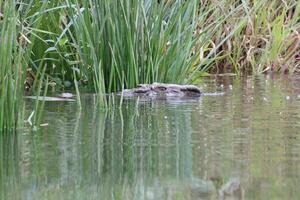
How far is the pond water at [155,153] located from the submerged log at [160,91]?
35cm

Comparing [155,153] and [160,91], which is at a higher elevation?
[160,91]

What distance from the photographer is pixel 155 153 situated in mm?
2496

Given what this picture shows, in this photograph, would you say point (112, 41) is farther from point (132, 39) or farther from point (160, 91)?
point (160, 91)

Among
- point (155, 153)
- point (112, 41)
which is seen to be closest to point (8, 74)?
point (155, 153)

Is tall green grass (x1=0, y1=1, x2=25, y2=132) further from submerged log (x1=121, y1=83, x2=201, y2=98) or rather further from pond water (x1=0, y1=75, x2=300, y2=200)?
submerged log (x1=121, y1=83, x2=201, y2=98)

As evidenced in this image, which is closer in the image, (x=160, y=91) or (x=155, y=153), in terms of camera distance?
(x=155, y=153)

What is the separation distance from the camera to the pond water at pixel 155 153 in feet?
6.53

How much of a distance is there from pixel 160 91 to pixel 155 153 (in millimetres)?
1902

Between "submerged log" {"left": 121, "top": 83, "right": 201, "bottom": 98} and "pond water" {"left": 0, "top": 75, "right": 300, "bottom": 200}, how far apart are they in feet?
1.14

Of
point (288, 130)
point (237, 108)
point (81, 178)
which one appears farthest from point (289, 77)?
point (81, 178)

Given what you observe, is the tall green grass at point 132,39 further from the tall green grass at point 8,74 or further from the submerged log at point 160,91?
the tall green grass at point 8,74

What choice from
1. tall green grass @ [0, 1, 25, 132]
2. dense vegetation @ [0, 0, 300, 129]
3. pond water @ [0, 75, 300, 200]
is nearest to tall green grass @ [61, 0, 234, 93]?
dense vegetation @ [0, 0, 300, 129]

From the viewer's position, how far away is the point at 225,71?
283 inches

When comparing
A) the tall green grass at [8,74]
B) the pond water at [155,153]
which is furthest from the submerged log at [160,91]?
the tall green grass at [8,74]
